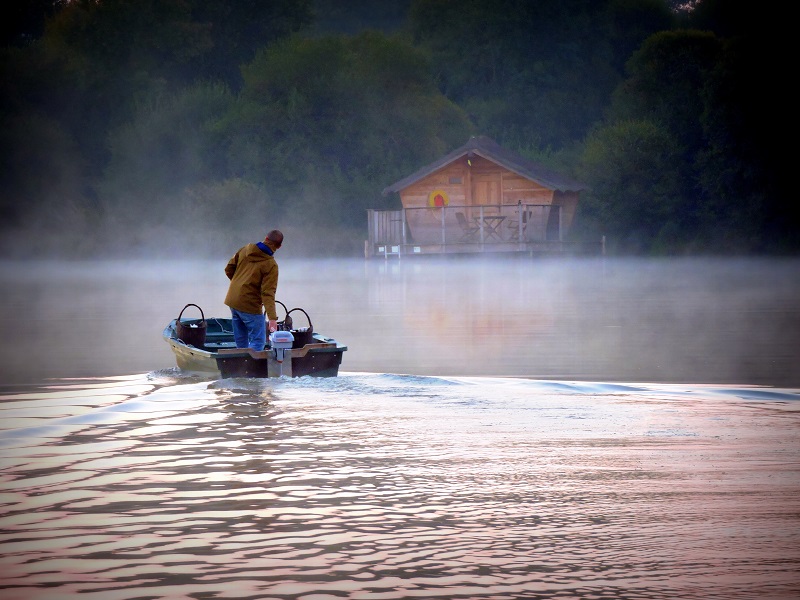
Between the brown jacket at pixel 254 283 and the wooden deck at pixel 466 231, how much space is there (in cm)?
3730

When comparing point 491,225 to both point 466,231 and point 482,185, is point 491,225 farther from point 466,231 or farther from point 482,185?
point 482,185

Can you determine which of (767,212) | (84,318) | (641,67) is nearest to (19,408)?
(84,318)

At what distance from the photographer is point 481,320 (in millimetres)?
24078

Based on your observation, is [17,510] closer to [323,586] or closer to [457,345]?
[323,586]

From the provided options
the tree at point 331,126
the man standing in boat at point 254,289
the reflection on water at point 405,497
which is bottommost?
the reflection on water at point 405,497

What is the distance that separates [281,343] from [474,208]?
133 ft

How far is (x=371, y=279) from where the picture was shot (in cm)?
4075

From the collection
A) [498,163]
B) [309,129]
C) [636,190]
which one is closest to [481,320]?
[498,163]

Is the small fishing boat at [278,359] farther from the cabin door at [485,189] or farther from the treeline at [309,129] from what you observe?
the treeline at [309,129]

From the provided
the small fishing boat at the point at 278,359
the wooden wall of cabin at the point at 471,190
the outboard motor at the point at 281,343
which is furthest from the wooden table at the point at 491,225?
the outboard motor at the point at 281,343

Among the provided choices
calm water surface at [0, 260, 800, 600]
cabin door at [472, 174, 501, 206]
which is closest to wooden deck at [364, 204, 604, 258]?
cabin door at [472, 174, 501, 206]

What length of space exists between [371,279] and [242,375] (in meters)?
26.8

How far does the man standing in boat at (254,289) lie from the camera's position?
14070 mm

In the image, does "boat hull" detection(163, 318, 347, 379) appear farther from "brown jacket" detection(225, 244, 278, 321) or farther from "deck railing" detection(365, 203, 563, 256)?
"deck railing" detection(365, 203, 563, 256)
